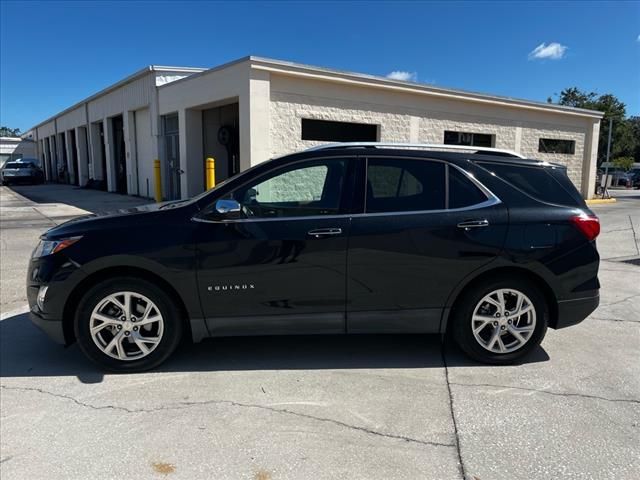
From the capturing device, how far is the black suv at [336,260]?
12.3 ft

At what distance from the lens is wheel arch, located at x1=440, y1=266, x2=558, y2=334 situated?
155 inches

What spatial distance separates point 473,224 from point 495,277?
0.48 metres

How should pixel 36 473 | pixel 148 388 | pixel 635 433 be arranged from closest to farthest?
pixel 36 473 → pixel 635 433 → pixel 148 388

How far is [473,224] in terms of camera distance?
12.7ft

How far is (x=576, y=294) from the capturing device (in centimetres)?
403

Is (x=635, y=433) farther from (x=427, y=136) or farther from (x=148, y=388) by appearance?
(x=427, y=136)

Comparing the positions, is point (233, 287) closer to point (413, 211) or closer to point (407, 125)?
point (413, 211)

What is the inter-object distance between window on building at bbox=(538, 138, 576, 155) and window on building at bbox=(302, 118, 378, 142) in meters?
9.43

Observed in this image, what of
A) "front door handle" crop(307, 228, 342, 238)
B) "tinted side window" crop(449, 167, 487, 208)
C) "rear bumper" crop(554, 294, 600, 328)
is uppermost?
"tinted side window" crop(449, 167, 487, 208)

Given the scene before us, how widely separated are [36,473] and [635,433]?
139 inches

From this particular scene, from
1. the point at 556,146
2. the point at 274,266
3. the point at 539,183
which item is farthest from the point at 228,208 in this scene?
the point at 556,146

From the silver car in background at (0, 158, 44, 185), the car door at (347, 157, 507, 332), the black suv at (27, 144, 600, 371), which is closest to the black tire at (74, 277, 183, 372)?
the black suv at (27, 144, 600, 371)

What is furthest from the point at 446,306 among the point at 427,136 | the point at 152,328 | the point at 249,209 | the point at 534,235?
the point at 427,136

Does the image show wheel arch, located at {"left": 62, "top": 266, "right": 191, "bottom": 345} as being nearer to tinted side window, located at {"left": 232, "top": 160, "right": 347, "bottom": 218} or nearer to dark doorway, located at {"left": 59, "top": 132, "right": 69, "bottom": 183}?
tinted side window, located at {"left": 232, "top": 160, "right": 347, "bottom": 218}
